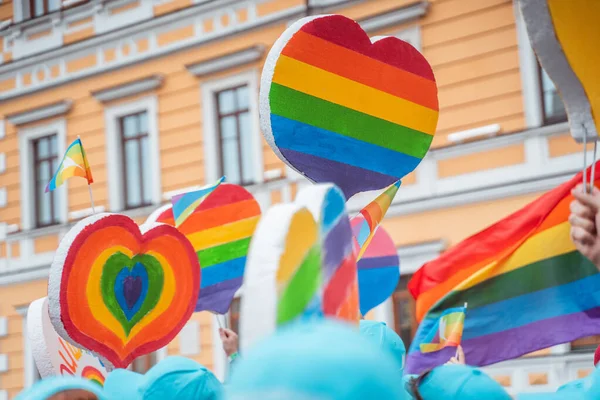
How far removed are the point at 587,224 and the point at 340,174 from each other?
1223 millimetres

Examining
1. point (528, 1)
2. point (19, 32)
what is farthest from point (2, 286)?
point (528, 1)

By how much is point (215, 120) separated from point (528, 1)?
950 cm

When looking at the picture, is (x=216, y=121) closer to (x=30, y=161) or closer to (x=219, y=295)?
(x=30, y=161)

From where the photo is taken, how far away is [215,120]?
1157 cm

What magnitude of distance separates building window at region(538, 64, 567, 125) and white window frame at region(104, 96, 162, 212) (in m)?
4.64

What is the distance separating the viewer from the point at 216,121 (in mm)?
11586

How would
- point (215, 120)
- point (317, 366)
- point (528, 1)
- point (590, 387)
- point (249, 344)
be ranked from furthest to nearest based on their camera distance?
point (215, 120)
point (590, 387)
point (528, 1)
point (249, 344)
point (317, 366)

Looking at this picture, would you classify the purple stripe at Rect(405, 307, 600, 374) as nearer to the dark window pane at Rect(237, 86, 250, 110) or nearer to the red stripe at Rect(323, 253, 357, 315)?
the red stripe at Rect(323, 253, 357, 315)

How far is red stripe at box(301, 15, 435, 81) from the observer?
10.3ft

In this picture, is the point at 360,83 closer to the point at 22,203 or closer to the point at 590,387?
the point at 590,387

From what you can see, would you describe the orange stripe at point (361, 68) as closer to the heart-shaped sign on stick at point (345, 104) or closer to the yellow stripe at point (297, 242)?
the heart-shaped sign on stick at point (345, 104)

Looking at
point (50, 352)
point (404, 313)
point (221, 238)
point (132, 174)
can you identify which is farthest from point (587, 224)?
point (132, 174)

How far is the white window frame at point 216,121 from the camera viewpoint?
11094 millimetres

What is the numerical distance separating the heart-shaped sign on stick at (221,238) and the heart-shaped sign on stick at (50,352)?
639 millimetres
